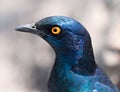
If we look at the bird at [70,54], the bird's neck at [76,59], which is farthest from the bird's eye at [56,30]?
the bird's neck at [76,59]

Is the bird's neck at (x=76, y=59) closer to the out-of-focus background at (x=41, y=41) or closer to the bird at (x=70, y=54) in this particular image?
the bird at (x=70, y=54)

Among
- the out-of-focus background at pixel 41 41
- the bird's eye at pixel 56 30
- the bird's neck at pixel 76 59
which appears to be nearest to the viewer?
the bird's eye at pixel 56 30

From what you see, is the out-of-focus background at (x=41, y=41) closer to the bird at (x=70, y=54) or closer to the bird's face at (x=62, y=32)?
the bird at (x=70, y=54)

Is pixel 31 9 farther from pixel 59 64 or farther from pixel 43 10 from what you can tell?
pixel 59 64

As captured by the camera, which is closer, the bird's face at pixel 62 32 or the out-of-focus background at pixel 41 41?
the bird's face at pixel 62 32

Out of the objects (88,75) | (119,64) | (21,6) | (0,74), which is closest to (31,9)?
(21,6)

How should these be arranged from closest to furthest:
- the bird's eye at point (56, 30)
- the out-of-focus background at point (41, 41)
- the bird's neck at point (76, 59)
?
the bird's eye at point (56, 30), the bird's neck at point (76, 59), the out-of-focus background at point (41, 41)

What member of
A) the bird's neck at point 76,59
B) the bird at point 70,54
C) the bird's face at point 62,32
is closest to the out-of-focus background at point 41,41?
the bird at point 70,54

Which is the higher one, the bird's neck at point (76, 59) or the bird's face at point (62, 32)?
the bird's face at point (62, 32)
